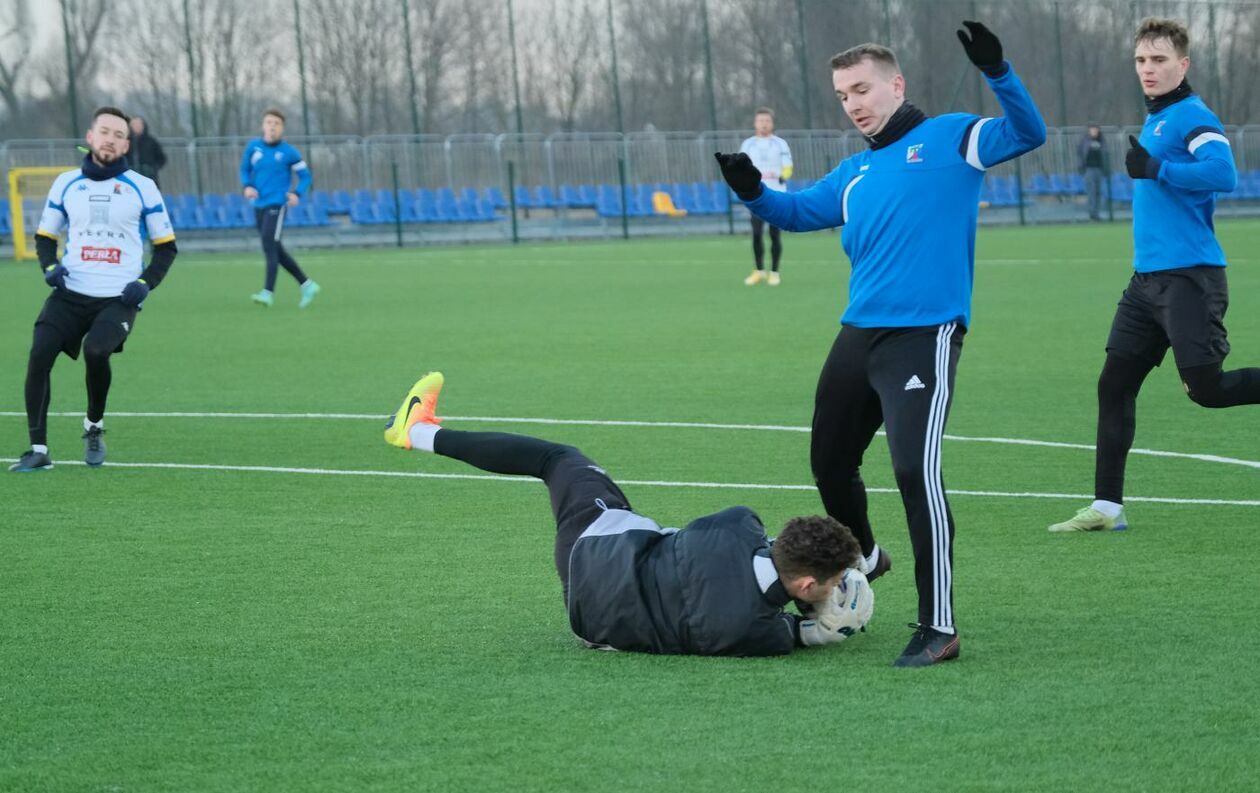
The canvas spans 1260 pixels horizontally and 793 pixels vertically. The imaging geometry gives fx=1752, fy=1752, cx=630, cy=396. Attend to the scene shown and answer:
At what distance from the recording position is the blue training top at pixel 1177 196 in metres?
7.45

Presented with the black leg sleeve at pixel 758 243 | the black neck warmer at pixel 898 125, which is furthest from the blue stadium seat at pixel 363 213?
the black neck warmer at pixel 898 125

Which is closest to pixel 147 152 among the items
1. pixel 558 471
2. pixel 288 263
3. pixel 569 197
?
pixel 288 263

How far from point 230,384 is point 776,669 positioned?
942cm

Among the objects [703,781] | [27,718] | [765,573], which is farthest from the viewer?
[765,573]

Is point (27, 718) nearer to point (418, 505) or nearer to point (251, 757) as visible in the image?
point (251, 757)

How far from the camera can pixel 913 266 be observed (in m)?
5.76

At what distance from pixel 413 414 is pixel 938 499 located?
91.7 inches

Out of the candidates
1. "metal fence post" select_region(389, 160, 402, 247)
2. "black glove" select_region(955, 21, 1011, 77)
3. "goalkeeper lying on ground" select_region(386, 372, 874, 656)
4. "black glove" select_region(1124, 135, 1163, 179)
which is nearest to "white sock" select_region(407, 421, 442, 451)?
"goalkeeper lying on ground" select_region(386, 372, 874, 656)

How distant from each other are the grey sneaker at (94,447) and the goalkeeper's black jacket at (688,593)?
528cm

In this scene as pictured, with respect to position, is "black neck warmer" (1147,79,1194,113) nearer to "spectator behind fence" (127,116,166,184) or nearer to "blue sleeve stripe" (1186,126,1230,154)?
"blue sleeve stripe" (1186,126,1230,154)

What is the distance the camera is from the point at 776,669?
18.1 ft

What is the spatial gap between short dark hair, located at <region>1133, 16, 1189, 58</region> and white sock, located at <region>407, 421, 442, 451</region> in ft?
11.2

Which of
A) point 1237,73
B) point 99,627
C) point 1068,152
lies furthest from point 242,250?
point 1237,73

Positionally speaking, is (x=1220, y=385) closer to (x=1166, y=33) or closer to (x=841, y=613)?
(x=1166, y=33)
